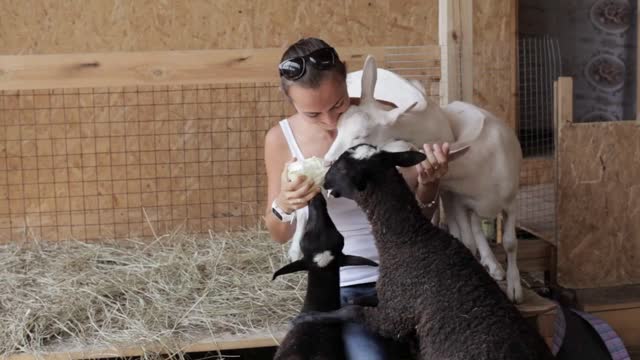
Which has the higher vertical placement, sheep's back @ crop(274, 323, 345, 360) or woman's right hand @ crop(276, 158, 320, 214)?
woman's right hand @ crop(276, 158, 320, 214)

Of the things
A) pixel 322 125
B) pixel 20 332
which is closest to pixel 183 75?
pixel 322 125

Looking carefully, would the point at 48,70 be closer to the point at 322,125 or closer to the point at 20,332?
the point at 20,332

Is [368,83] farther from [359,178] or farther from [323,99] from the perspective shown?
[359,178]

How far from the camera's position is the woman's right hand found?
2709 millimetres

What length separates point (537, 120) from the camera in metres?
7.61

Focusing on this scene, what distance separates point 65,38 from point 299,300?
2864 mm

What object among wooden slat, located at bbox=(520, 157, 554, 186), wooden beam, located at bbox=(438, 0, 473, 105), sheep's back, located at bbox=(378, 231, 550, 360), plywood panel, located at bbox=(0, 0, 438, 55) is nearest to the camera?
sheep's back, located at bbox=(378, 231, 550, 360)

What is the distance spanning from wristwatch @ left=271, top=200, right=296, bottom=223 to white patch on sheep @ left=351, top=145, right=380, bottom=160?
37cm

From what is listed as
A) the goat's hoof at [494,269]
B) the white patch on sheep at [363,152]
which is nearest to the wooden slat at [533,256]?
the goat's hoof at [494,269]

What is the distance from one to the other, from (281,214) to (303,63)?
53cm

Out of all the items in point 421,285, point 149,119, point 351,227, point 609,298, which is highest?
point 149,119

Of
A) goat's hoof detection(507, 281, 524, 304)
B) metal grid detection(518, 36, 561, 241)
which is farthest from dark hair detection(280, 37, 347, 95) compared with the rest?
metal grid detection(518, 36, 561, 241)

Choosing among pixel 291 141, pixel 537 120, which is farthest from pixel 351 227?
pixel 537 120

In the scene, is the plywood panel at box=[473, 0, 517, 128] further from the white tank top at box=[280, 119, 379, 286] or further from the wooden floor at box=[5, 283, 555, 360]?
the wooden floor at box=[5, 283, 555, 360]
